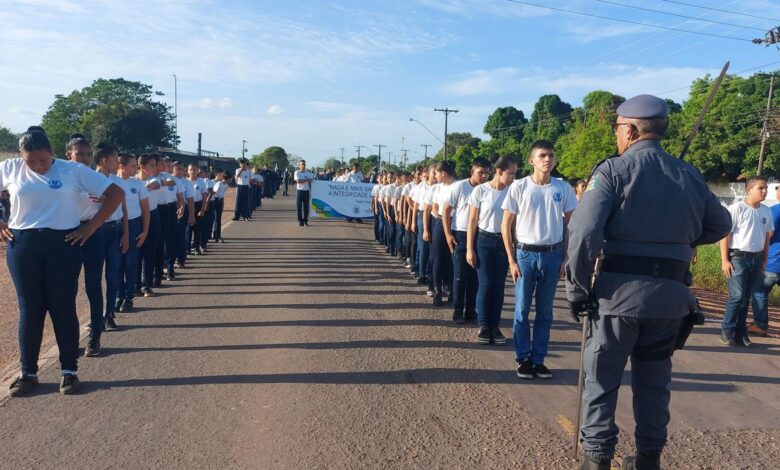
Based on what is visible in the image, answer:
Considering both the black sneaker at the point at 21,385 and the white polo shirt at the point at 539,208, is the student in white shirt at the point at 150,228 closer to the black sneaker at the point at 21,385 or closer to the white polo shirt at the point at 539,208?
the black sneaker at the point at 21,385

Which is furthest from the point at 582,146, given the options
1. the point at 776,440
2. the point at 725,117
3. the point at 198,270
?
the point at 776,440

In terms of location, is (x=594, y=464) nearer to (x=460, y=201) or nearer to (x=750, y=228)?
(x=460, y=201)

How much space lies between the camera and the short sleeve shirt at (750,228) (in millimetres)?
6855

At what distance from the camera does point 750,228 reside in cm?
685

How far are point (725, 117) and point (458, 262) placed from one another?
1832 inches

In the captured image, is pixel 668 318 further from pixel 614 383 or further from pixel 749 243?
pixel 749 243

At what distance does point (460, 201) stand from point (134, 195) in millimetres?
4106

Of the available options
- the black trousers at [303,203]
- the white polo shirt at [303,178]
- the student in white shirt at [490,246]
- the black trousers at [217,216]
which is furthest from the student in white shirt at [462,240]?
the black trousers at [303,203]

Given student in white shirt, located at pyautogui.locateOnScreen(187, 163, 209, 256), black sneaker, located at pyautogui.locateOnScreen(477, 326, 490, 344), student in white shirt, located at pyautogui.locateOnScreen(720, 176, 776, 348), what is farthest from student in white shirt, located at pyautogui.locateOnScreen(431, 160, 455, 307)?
student in white shirt, located at pyautogui.locateOnScreen(187, 163, 209, 256)

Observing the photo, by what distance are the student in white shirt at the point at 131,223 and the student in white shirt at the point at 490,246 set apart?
13.7 feet

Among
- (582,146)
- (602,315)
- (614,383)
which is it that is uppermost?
(582,146)

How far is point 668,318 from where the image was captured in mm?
3178

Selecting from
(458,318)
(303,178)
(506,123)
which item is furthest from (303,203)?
(506,123)

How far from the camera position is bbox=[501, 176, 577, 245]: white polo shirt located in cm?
516
